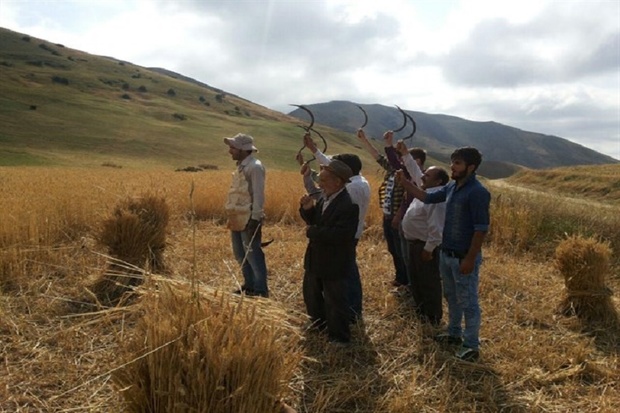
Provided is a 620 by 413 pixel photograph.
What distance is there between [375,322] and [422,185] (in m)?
1.43

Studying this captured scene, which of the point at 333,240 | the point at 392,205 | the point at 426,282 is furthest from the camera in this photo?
the point at 392,205

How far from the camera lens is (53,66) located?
5981cm

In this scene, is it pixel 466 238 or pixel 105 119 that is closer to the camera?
pixel 466 238

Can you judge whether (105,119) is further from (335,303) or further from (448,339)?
(448,339)

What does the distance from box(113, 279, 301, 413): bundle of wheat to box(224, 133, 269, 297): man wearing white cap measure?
263 centimetres

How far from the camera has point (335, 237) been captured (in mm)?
3652

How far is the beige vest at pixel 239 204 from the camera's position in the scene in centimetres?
468

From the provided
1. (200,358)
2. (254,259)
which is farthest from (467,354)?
(200,358)

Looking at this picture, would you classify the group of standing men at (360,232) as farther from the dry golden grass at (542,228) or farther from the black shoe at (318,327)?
the dry golden grass at (542,228)

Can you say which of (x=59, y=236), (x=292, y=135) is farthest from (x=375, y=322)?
(x=292, y=135)

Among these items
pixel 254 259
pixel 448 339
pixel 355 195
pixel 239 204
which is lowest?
pixel 448 339

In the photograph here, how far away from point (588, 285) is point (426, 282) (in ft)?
6.11

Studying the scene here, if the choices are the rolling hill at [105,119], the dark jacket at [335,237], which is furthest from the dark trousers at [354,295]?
the rolling hill at [105,119]

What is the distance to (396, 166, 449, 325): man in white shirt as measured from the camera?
4.20 m
